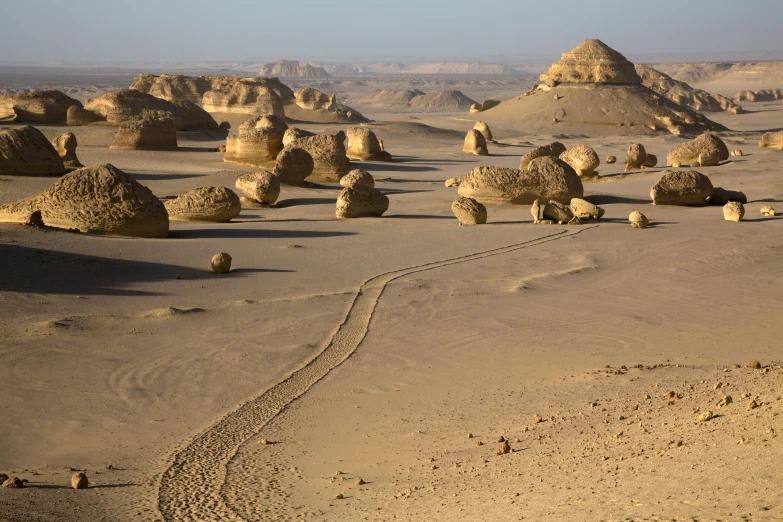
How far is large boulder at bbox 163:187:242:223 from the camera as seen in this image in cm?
1418

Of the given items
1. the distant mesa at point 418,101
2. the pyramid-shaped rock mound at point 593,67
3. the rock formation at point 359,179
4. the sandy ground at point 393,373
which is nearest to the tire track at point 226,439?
the sandy ground at point 393,373

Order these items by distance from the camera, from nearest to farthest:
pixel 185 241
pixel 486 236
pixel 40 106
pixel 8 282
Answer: pixel 8 282, pixel 185 241, pixel 486 236, pixel 40 106

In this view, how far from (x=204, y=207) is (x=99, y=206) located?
8.61ft

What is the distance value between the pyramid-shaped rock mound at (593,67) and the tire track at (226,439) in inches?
1359

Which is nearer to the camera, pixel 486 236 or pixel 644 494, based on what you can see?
pixel 644 494

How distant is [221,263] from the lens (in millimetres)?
10242

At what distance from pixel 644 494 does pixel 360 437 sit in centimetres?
225

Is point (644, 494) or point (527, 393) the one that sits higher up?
point (644, 494)

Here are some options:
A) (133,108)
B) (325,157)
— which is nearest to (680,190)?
(325,157)

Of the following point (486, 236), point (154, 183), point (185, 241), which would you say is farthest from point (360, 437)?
point (154, 183)

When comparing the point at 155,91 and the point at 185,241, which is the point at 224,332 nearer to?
the point at 185,241

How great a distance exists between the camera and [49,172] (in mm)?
18484

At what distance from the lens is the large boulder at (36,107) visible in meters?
29.2

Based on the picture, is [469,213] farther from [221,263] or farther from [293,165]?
[293,165]
